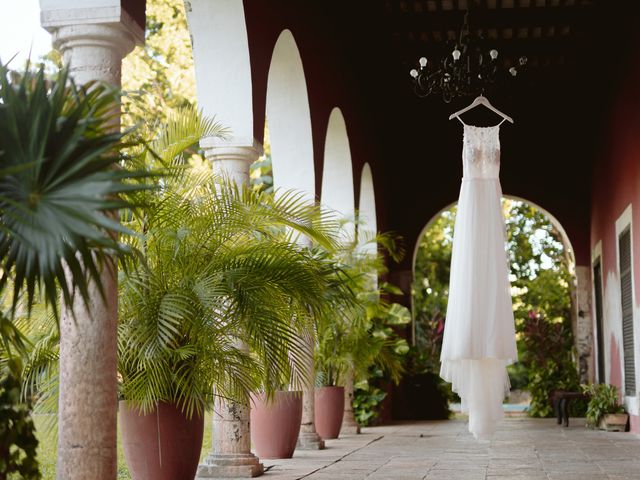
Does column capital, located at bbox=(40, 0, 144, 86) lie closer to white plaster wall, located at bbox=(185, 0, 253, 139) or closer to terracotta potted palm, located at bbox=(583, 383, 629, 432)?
white plaster wall, located at bbox=(185, 0, 253, 139)

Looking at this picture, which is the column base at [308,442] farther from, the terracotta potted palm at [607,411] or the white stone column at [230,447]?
the terracotta potted palm at [607,411]

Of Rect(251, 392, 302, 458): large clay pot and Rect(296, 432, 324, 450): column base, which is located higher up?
Rect(251, 392, 302, 458): large clay pot

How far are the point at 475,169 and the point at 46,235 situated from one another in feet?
17.4

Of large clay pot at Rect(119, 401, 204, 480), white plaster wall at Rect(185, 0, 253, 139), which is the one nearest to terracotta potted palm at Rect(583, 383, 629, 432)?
white plaster wall at Rect(185, 0, 253, 139)

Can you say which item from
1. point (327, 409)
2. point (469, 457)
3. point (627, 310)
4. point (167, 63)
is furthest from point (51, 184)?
point (167, 63)

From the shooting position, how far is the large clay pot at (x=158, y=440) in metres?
4.55

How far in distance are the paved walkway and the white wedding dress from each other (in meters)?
0.48

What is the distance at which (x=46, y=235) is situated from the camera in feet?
7.09

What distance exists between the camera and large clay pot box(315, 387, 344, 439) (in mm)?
8945

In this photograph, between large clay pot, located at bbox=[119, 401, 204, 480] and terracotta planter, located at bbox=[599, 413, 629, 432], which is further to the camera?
terracotta planter, located at bbox=[599, 413, 629, 432]

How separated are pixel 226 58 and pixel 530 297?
14.6m

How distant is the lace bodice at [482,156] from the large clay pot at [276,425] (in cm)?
219

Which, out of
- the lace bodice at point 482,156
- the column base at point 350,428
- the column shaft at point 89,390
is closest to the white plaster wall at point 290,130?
the lace bodice at point 482,156

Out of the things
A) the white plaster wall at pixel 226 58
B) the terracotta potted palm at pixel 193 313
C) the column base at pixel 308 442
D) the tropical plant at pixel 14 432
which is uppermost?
the white plaster wall at pixel 226 58
